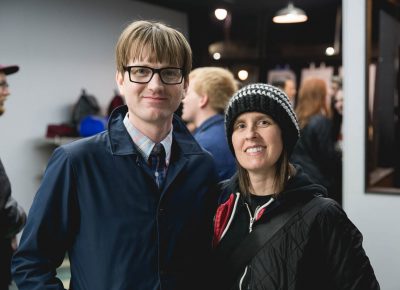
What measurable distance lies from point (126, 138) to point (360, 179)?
2578mm

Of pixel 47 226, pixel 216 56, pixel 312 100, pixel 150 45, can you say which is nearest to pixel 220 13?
pixel 216 56

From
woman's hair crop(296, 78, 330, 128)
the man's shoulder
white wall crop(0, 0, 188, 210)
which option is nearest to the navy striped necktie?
the man's shoulder

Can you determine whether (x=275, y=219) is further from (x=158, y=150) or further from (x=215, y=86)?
(x=215, y=86)

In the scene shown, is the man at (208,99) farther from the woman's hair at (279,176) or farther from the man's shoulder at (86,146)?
the man's shoulder at (86,146)

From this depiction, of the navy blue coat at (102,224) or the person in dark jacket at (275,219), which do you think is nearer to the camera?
the navy blue coat at (102,224)

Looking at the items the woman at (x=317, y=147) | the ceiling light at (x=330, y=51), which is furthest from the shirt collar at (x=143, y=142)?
the ceiling light at (x=330, y=51)

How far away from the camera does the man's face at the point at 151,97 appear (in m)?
1.65

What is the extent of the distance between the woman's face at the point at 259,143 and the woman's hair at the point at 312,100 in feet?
9.12

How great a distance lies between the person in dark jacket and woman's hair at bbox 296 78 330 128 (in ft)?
9.04

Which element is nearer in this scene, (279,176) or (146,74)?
(146,74)

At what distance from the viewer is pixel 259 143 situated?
6.09 ft

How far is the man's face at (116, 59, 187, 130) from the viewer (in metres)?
1.65

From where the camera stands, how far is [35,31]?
6.47 m

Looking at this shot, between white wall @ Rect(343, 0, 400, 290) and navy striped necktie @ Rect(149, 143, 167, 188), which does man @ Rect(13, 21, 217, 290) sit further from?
white wall @ Rect(343, 0, 400, 290)
